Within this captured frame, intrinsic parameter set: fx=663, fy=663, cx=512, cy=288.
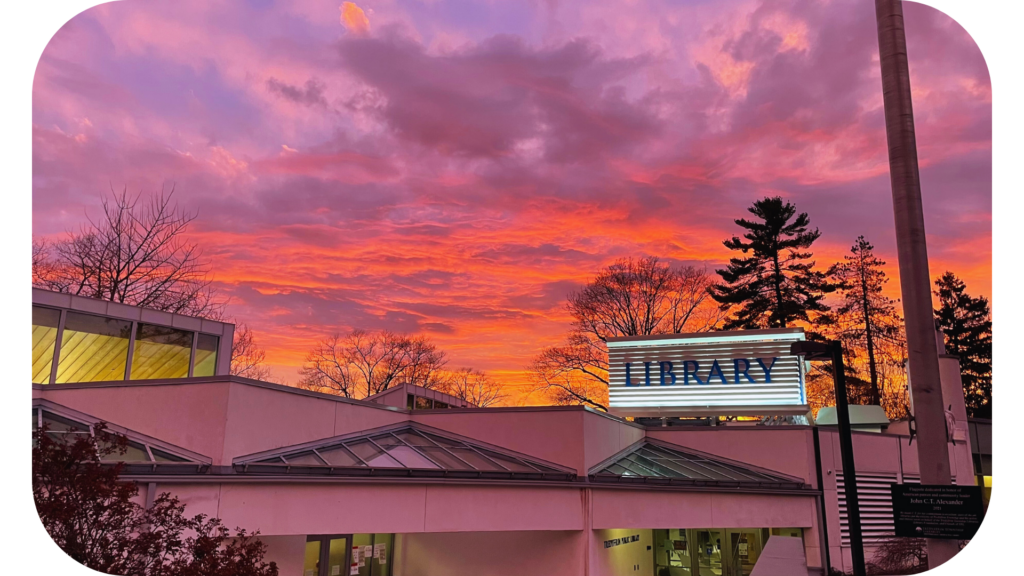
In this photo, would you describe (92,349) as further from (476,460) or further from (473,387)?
(473,387)

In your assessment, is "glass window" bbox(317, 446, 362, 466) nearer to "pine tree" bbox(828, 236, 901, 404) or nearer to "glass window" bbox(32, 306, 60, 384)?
"glass window" bbox(32, 306, 60, 384)

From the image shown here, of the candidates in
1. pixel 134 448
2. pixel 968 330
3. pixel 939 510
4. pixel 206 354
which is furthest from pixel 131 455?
pixel 968 330

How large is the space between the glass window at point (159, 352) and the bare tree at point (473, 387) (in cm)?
3267

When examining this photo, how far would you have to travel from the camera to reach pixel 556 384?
37.5 meters

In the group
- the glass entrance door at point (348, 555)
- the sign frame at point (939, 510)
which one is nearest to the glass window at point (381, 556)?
the glass entrance door at point (348, 555)

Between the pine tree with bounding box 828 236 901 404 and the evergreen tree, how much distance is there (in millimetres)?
3746

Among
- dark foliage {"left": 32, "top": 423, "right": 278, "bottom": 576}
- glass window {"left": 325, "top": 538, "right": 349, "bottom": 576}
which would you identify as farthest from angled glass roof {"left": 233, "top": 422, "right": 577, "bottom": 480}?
dark foliage {"left": 32, "top": 423, "right": 278, "bottom": 576}

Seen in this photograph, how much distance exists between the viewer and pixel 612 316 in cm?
3672

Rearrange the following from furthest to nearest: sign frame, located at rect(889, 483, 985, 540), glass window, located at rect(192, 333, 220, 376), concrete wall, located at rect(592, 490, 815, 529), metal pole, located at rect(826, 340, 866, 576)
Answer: glass window, located at rect(192, 333, 220, 376), concrete wall, located at rect(592, 490, 815, 529), metal pole, located at rect(826, 340, 866, 576), sign frame, located at rect(889, 483, 985, 540)

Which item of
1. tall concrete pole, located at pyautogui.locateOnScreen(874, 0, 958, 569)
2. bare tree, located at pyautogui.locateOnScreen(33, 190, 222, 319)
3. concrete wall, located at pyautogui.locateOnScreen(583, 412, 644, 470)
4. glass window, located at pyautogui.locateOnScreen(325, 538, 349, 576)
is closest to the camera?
tall concrete pole, located at pyautogui.locateOnScreen(874, 0, 958, 569)

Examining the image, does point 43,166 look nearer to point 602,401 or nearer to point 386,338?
point 386,338

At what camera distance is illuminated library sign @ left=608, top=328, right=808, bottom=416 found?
64.3ft

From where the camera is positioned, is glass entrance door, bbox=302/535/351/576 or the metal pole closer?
the metal pole

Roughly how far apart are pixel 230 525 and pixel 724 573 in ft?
43.3
